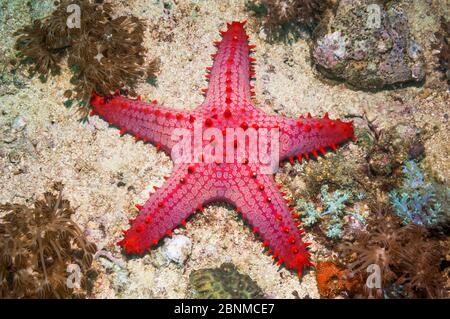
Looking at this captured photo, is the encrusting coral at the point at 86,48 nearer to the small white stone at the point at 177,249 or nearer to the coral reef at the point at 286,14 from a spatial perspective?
the coral reef at the point at 286,14

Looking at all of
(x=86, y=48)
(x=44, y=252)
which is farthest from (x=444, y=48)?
(x=44, y=252)

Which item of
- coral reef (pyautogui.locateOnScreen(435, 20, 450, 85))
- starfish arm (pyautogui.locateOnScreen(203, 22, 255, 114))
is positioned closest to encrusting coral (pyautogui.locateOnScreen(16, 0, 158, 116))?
starfish arm (pyautogui.locateOnScreen(203, 22, 255, 114))

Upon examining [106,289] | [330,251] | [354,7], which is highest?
[354,7]

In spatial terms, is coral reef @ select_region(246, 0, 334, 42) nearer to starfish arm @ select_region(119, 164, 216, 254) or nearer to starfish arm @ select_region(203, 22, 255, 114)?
starfish arm @ select_region(203, 22, 255, 114)

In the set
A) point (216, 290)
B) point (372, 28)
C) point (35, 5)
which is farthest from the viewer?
point (35, 5)

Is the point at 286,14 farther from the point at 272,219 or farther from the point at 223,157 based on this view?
the point at 272,219

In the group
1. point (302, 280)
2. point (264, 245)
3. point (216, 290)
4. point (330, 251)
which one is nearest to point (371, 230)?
point (330, 251)

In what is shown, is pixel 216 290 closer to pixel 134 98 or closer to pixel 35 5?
pixel 134 98
